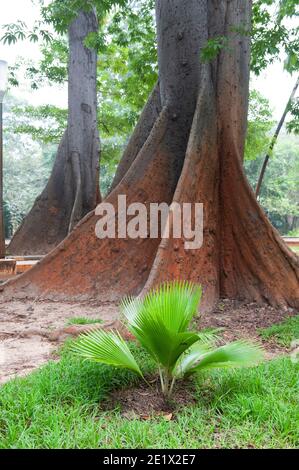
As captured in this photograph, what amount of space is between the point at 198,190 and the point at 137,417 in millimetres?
3380

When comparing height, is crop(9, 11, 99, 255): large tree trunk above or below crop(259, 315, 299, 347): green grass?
above

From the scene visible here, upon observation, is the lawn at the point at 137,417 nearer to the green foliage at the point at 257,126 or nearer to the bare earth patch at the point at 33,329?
the bare earth patch at the point at 33,329

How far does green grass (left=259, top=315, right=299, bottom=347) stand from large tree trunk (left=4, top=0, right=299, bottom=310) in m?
0.77

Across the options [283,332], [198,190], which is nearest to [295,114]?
[198,190]

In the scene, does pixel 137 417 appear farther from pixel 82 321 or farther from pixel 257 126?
pixel 257 126

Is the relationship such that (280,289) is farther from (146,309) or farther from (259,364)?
(146,309)

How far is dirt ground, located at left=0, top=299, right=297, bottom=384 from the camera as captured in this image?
3.69m

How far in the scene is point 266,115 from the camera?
15828 mm

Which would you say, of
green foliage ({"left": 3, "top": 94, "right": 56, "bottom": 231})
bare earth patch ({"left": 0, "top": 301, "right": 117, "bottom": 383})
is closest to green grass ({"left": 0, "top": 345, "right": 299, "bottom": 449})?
bare earth patch ({"left": 0, "top": 301, "right": 117, "bottom": 383})

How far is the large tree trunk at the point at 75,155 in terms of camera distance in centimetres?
1184

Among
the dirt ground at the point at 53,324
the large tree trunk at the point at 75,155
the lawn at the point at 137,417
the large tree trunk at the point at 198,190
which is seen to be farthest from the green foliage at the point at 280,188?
the lawn at the point at 137,417

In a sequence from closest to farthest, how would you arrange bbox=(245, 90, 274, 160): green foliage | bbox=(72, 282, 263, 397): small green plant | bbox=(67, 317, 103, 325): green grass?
1. bbox=(72, 282, 263, 397): small green plant
2. bbox=(67, 317, 103, 325): green grass
3. bbox=(245, 90, 274, 160): green foliage

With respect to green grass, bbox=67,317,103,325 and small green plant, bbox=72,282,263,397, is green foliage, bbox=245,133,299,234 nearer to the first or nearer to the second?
green grass, bbox=67,317,103,325
